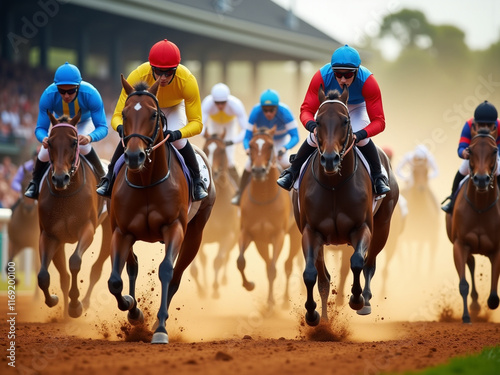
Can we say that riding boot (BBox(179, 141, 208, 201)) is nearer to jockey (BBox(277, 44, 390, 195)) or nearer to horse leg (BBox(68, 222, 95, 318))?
jockey (BBox(277, 44, 390, 195))

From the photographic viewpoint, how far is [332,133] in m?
6.83

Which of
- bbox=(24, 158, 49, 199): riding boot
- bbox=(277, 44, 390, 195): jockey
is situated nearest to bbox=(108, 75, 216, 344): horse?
bbox=(277, 44, 390, 195): jockey

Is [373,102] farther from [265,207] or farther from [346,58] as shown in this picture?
[265,207]

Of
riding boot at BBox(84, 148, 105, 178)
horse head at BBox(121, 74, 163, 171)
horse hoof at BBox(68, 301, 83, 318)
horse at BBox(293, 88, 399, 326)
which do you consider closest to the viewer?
horse head at BBox(121, 74, 163, 171)

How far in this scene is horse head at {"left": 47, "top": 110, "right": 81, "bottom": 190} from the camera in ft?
25.4

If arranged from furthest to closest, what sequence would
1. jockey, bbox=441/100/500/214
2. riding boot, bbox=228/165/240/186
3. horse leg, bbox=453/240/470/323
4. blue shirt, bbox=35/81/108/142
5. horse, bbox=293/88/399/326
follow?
riding boot, bbox=228/165/240/186 < jockey, bbox=441/100/500/214 < horse leg, bbox=453/240/470/323 < blue shirt, bbox=35/81/108/142 < horse, bbox=293/88/399/326

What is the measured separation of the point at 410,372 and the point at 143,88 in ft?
10.3

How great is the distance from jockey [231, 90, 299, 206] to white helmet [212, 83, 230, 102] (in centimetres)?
82

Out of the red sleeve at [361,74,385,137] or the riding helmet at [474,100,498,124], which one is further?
the riding helmet at [474,100,498,124]

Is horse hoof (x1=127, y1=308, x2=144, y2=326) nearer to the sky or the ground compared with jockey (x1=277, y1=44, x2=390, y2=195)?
nearer to the ground

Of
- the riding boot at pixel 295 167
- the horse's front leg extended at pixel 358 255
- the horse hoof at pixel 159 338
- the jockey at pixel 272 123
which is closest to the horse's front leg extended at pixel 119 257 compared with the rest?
the horse hoof at pixel 159 338

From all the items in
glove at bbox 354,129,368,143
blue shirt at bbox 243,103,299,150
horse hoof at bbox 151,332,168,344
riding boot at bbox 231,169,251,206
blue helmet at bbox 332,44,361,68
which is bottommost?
horse hoof at bbox 151,332,168,344

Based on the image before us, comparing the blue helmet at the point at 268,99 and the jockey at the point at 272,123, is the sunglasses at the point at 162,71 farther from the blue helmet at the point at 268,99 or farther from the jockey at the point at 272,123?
the blue helmet at the point at 268,99

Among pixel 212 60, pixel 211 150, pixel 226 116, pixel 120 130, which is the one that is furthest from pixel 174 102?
pixel 212 60
